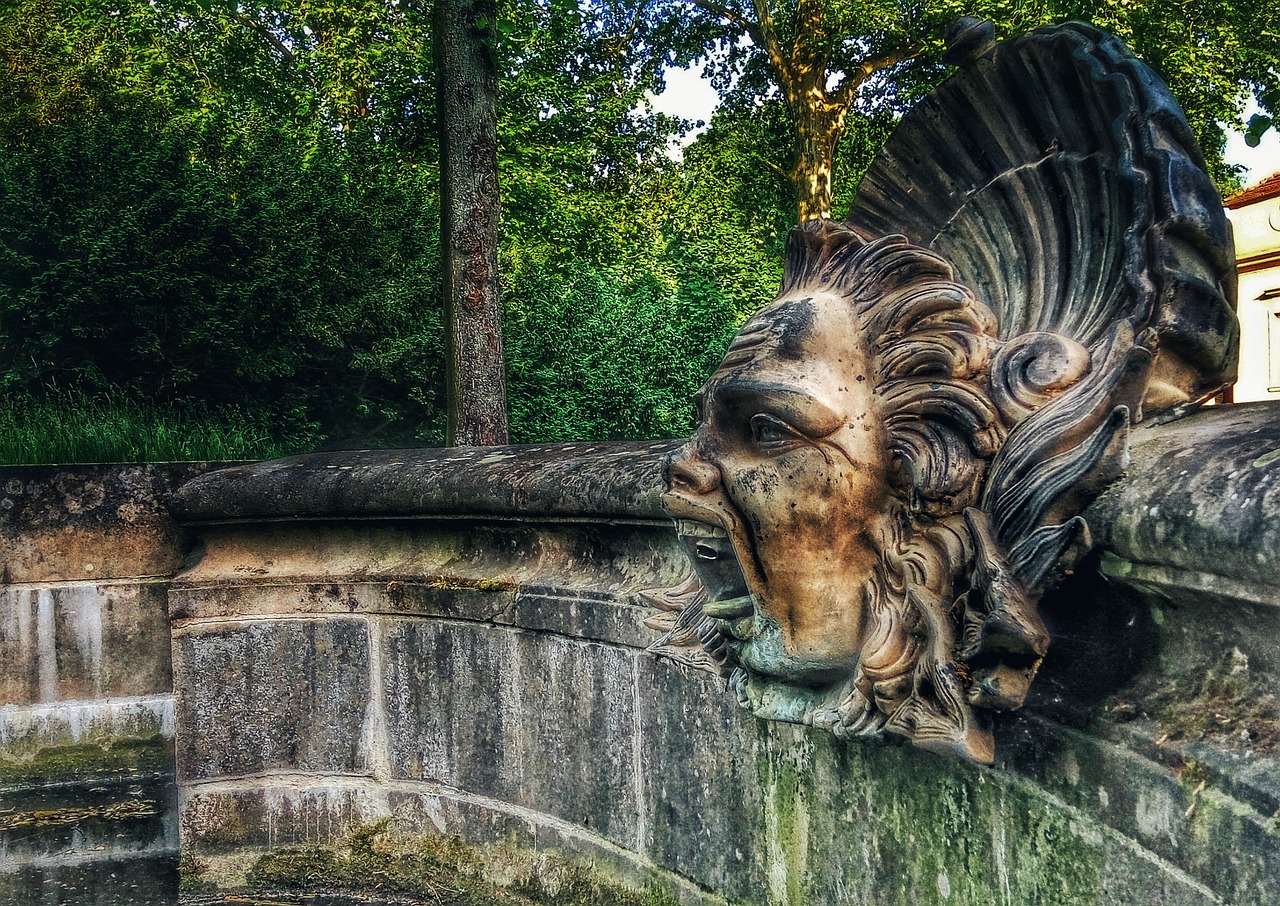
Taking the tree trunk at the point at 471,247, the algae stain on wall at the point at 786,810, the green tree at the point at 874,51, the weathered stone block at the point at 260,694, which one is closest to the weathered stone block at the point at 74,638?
the weathered stone block at the point at 260,694

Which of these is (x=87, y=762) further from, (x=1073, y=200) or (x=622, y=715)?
(x=1073, y=200)

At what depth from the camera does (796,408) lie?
1.70 m

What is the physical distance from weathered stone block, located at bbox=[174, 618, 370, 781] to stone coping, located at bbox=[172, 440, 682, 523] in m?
0.40

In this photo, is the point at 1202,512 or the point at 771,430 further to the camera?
the point at 771,430

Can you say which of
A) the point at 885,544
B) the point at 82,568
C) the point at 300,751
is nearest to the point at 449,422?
the point at 82,568

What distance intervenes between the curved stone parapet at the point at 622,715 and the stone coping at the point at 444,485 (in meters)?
0.01

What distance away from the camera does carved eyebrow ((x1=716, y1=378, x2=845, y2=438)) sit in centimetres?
169

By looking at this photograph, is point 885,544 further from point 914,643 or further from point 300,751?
point 300,751

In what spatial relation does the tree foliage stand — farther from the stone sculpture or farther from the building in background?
the stone sculpture

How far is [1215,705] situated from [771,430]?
0.71m

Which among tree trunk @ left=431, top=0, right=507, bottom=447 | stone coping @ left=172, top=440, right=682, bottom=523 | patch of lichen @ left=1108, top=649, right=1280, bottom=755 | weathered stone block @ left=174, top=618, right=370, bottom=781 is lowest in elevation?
weathered stone block @ left=174, top=618, right=370, bottom=781

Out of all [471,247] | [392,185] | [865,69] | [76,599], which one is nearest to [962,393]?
[76,599]

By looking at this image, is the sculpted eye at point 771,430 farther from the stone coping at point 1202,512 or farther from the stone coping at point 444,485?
the stone coping at point 444,485

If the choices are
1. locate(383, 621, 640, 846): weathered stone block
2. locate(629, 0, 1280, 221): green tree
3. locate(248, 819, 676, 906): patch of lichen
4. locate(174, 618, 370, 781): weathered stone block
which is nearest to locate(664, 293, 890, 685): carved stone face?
locate(383, 621, 640, 846): weathered stone block
